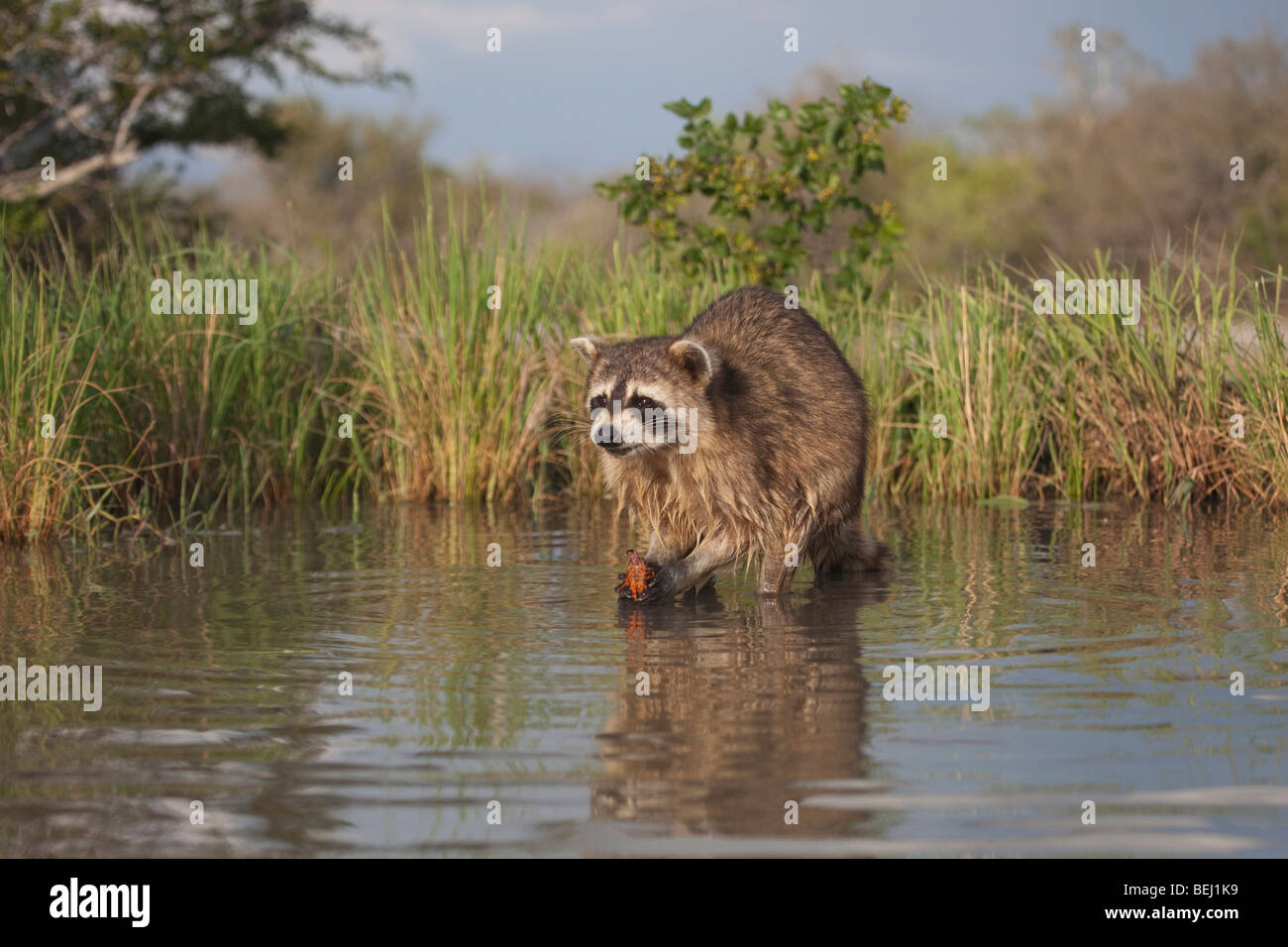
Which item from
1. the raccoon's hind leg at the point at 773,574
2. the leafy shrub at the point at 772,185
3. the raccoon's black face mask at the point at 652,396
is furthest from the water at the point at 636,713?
the leafy shrub at the point at 772,185

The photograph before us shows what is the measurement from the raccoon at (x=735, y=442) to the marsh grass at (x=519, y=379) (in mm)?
2982

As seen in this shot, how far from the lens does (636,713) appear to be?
471 centimetres

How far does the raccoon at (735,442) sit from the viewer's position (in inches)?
261

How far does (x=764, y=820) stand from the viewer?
12.1 feet

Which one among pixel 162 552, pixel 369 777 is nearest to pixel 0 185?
pixel 162 552

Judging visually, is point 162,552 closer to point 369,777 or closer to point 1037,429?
point 369,777

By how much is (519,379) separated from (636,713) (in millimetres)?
6309

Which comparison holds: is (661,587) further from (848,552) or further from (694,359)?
(848,552)

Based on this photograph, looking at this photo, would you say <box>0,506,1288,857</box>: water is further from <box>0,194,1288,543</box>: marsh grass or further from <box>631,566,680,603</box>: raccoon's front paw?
<box>0,194,1288,543</box>: marsh grass

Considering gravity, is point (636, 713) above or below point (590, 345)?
below

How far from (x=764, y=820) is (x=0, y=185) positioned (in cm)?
2133

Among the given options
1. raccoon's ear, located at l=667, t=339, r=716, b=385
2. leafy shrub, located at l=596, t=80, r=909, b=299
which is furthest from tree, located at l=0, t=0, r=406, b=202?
raccoon's ear, located at l=667, t=339, r=716, b=385

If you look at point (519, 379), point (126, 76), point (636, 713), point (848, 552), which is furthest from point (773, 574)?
point (126, 76)

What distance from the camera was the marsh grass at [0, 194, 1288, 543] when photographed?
393 inches
